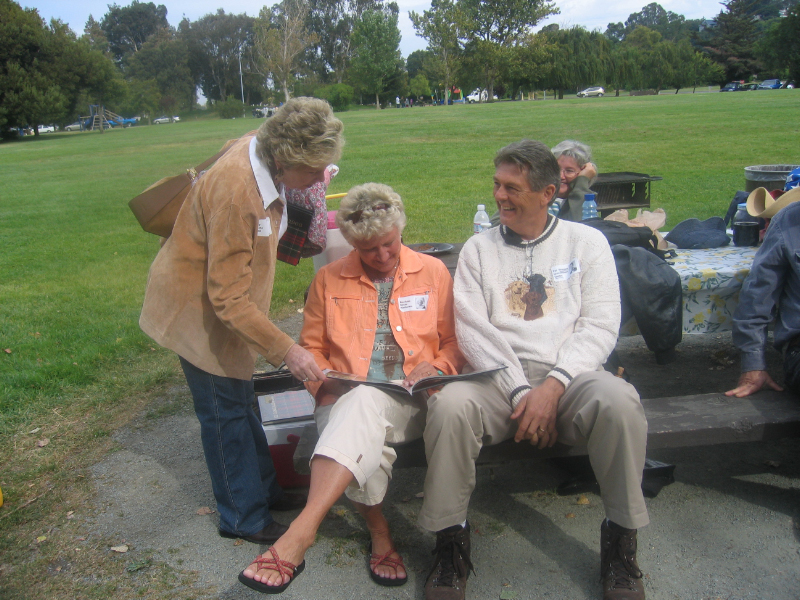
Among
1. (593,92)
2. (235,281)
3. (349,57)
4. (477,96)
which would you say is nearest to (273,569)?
(235,281)

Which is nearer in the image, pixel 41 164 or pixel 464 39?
pixel 41 164

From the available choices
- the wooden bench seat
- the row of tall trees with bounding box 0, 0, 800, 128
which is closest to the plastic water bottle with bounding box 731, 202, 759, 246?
the wooden bench seat

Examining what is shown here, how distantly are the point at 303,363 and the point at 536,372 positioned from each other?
0.99 m

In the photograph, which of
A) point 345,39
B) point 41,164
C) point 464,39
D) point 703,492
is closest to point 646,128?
point 703,492

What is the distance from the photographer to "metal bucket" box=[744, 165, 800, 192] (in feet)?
16.7

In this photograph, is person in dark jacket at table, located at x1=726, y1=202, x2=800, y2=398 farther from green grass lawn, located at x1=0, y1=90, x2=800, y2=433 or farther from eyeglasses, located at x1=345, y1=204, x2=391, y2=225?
green grass lawn, located at x1=0, y1=90, x2=800, y2=433

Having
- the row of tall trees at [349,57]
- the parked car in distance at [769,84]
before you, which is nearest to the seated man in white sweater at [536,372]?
the row of tall trees at [349,57]

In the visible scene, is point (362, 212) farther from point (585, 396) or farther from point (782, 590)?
point (782, 590)

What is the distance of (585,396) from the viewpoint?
2457mm

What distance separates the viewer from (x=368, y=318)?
295 centimetres

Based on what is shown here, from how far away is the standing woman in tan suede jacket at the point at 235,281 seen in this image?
2.40 meters

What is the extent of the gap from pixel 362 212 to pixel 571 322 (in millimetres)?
1013

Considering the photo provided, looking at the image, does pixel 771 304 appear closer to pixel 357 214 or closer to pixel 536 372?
pixel 536 372

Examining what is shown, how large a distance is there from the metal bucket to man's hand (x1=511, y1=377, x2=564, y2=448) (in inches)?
141
